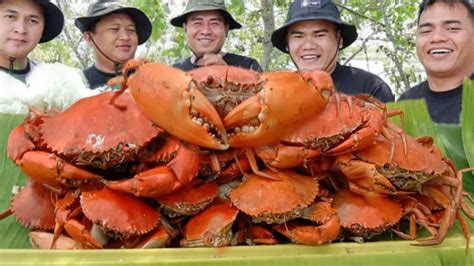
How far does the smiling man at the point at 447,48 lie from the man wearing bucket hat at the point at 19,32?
279cm

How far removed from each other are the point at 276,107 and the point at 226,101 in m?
0.18

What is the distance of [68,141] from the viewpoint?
6.52ft

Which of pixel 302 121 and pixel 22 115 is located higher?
pixel 302 121

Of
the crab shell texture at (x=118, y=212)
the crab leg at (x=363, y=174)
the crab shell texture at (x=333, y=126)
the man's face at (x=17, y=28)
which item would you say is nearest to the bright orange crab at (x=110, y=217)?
the crab shell texture at (x=118, y=212)

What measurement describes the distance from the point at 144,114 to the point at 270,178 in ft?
1.74

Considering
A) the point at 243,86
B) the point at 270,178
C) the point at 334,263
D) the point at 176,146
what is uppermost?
the point at 243,86

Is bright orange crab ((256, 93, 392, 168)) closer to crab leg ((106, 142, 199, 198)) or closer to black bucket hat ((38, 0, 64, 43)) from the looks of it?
crab leg ((106, 142, 199, 198))

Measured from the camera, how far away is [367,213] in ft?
6.94

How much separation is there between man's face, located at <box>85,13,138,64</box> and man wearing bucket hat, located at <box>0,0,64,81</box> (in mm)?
867

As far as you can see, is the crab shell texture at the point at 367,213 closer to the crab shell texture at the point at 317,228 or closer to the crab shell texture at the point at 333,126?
the crab shell texture at the point at 317,228

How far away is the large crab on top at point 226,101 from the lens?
1841 millimetres

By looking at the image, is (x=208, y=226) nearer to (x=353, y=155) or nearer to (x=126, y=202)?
(x=126, y=202)

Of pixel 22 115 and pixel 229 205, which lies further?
pixel 22 115

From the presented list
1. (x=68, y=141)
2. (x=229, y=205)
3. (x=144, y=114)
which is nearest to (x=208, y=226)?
(x=229, y=205)
